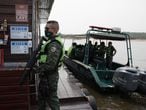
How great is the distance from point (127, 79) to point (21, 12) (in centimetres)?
352

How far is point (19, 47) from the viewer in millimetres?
5520

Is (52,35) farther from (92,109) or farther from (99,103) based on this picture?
(99,103)

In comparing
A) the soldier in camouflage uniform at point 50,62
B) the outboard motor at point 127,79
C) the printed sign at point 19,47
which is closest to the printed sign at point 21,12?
the printed sign at point 19,47

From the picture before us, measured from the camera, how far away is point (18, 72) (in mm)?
4629

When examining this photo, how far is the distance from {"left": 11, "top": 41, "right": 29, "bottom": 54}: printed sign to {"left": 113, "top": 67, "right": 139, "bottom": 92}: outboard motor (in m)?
3.18

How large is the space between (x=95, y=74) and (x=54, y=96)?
4657 millimetres

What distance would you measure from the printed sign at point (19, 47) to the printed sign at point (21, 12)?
43 centimetres

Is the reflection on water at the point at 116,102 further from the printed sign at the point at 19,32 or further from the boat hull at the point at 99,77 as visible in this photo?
the printed sign at the point at 19,32

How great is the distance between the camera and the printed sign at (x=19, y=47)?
5.50 m

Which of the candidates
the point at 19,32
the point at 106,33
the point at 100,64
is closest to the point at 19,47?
the point at 19,32

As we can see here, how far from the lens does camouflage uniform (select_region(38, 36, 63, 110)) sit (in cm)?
409

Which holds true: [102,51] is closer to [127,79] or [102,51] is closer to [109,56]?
[109,56]

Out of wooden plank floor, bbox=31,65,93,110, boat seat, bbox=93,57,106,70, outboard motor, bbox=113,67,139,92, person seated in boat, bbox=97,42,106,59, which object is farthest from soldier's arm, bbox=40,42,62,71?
person seated in boat, bbox=97,42,106,59

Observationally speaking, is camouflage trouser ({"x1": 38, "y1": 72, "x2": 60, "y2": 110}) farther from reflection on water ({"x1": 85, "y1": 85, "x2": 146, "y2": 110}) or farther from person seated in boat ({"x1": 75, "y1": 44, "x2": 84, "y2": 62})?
person seated in boat ({"x1": 75, "y1": 44, "x2": 84, "y2": 62})
